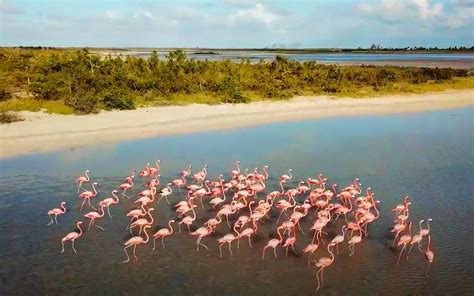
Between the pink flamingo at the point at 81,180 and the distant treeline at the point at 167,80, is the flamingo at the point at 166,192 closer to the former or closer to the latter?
the pink flamingo at the point at 81,180

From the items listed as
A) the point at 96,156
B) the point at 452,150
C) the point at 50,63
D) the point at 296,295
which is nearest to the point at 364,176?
the point at 452,150

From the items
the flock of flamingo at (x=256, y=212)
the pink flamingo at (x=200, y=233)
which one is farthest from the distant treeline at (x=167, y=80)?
the pink flamingo at (x=200, y=233)

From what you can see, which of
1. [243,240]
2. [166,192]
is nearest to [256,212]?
[243,240]

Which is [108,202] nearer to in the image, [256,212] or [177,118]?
[256,212]

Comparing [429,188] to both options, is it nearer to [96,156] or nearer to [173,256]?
[173,256]

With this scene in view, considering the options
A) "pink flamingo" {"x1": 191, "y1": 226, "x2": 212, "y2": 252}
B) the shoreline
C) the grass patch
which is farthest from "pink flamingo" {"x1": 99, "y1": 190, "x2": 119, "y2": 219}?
the grass patch
